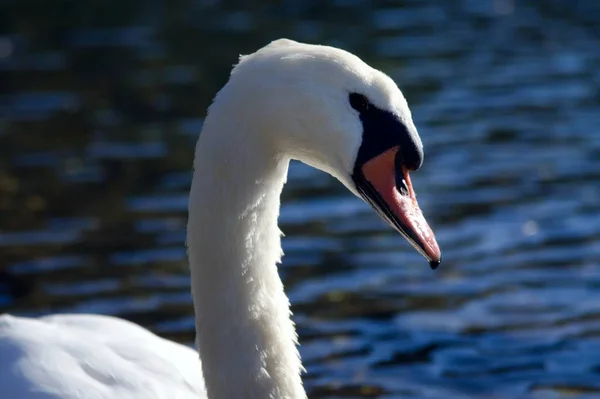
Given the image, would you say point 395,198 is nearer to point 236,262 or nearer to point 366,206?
point 236,262

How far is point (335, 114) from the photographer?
383cm

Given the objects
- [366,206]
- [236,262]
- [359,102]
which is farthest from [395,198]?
[366,206]

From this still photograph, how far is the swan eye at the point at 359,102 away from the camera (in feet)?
12.6

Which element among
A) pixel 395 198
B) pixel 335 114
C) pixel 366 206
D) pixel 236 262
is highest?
pixel 335 114

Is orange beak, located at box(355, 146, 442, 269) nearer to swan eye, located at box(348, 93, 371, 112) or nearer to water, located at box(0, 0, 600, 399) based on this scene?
swan eye, located at box(348, 93, 371, 112)

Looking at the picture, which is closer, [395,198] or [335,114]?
[335,114]

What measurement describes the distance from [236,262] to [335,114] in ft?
1.88

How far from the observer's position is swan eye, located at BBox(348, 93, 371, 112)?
3842mm

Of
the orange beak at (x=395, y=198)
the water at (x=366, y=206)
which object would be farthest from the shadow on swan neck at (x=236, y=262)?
the water at (x=366, y=206)

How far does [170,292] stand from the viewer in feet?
25.3

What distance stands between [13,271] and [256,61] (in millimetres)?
4546

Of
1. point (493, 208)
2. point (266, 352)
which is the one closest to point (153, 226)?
point (493, 208)

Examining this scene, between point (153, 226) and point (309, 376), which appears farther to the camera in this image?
point (153, 226)

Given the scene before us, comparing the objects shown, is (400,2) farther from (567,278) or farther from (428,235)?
(428,235)
